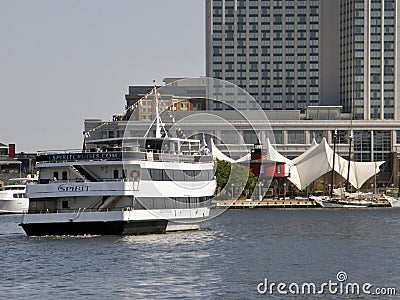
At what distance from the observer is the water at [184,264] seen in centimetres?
4841

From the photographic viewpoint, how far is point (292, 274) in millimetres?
53500

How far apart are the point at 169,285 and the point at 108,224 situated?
72.6ft

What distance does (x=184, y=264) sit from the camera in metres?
58.1

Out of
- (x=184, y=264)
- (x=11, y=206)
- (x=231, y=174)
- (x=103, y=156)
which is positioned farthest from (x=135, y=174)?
(x=231, y=174)

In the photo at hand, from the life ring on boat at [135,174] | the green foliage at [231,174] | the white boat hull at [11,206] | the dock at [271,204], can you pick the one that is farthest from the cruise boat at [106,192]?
the green foliage at [231,174]

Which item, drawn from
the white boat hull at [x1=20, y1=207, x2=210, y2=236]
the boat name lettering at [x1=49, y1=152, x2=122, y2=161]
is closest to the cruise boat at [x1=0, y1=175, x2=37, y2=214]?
the boat name lettering at [x1=49, y1=152, x2=122, y2=161]

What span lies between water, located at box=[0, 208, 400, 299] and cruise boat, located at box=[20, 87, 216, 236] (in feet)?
3.56

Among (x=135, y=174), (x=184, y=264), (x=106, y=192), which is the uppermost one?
(x=135, y=174)

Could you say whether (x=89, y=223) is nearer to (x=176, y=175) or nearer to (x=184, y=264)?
(x=176, y=175)

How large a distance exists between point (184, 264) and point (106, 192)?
14.9 meters

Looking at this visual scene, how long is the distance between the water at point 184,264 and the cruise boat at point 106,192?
109 centimetres

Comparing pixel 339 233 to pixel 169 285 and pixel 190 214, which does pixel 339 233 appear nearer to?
pixel 190 214

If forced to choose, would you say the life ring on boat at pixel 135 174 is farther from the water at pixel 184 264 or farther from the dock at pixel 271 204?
the dock at pixel 271 204

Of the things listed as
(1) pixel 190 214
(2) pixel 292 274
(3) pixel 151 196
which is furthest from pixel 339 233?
(2) pixel 292 274
